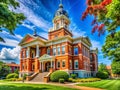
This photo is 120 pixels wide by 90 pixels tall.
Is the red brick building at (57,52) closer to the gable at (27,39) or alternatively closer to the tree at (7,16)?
the gable at (27,39)

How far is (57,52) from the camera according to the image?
3584cm

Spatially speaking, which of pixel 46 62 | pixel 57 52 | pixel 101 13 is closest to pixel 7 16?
pixel 101 13

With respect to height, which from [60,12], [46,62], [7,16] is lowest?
[46,62]

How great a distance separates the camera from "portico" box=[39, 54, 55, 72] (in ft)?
116

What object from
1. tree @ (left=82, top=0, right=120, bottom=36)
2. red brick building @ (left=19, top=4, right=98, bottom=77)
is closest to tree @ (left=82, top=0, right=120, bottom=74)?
tree @ (left=82, top=0, right=120, bottom=36)

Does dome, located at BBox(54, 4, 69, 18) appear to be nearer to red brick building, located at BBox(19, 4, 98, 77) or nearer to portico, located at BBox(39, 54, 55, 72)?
red brick building, located at BBox(19, 4, 98, 77)

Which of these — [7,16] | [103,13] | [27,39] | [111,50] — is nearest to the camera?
[103,13]

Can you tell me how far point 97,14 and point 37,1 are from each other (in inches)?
507

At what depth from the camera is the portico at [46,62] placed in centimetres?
3525

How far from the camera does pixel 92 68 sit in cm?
4744

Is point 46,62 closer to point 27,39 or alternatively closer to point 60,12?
point 27,39

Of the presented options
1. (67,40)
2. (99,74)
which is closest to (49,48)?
(67,40)

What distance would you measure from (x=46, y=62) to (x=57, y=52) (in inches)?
162

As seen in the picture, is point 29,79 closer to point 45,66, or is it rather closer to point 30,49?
point 45,66
